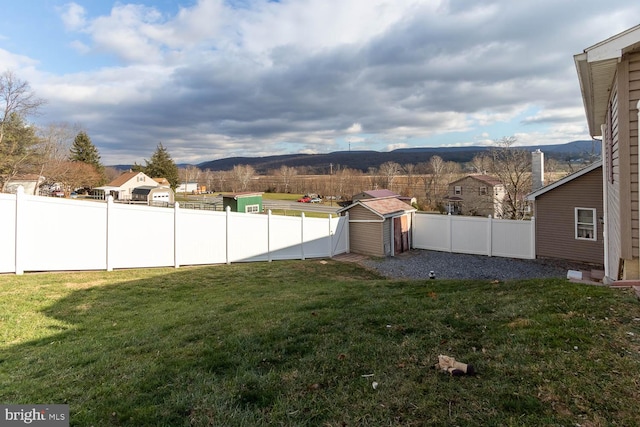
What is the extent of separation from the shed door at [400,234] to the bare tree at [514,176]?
913 centimetres

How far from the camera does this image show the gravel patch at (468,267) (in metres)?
12.6

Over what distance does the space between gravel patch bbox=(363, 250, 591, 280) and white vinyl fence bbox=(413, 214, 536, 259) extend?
1.51ft

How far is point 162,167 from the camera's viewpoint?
53656 millimetres

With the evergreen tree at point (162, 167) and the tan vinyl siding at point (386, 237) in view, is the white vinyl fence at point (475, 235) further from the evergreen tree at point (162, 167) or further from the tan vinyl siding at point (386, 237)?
the evergreen tree at point (162, 167)

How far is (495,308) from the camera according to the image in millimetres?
4434

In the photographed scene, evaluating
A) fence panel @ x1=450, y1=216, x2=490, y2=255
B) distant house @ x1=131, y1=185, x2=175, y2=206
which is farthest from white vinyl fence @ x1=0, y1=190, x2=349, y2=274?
A: distant house @ x1=131, y1=185, x2=175, y2=206

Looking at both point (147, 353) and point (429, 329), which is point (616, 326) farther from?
point (147, 353)

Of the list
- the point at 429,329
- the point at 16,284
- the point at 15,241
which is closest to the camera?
the point at 429,329

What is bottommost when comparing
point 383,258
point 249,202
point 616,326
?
point 383,258

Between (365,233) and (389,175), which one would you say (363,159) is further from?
(365,233)

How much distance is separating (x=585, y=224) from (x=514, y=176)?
1066 centimetres

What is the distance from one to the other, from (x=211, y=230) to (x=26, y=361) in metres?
7.88

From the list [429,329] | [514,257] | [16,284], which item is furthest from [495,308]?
[514,257]

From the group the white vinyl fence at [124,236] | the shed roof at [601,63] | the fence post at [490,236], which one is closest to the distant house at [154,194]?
the white vinyl fence at [124,236]
